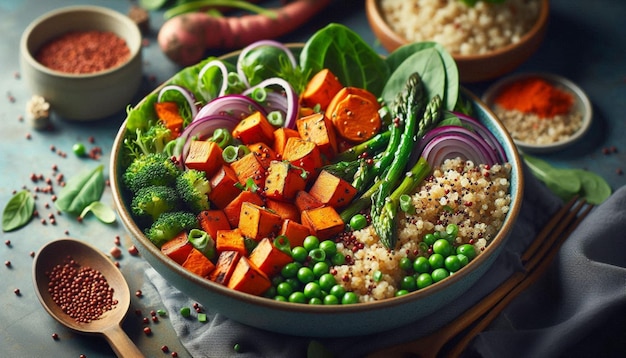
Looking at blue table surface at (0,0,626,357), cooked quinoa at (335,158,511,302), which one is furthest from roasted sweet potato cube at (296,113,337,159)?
blue table surface at (0,0,626,357)

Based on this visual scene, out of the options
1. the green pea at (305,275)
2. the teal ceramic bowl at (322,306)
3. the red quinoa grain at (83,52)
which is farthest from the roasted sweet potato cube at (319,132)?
the red quinoa grain at (83,52)

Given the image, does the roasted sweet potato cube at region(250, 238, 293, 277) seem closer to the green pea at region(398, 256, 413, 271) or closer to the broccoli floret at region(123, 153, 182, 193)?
the green pea at region(398, 256, 413, 271)

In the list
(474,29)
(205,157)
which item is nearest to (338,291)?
(205,157)

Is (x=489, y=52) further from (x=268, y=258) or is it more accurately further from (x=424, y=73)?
(x=268, y=258)

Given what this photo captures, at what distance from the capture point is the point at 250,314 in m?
3.16

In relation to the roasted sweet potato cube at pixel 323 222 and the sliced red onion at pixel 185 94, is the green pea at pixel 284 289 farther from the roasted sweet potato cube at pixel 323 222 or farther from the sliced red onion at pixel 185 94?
the sliced red onion at pixel 185 94

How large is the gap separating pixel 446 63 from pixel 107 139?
215 centimetres

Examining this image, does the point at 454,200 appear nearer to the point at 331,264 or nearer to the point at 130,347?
the point at 331,264

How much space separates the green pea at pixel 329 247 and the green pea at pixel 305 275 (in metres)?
0.13

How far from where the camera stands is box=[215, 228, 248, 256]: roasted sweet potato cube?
10.9ft

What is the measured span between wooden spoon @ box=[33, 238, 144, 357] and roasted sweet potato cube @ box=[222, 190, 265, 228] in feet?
2.14

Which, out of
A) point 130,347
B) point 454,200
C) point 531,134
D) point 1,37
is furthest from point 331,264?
point 1,37

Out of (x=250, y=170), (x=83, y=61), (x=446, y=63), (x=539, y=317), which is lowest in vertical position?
(x=539, y=317)

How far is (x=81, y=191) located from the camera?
4.23m
